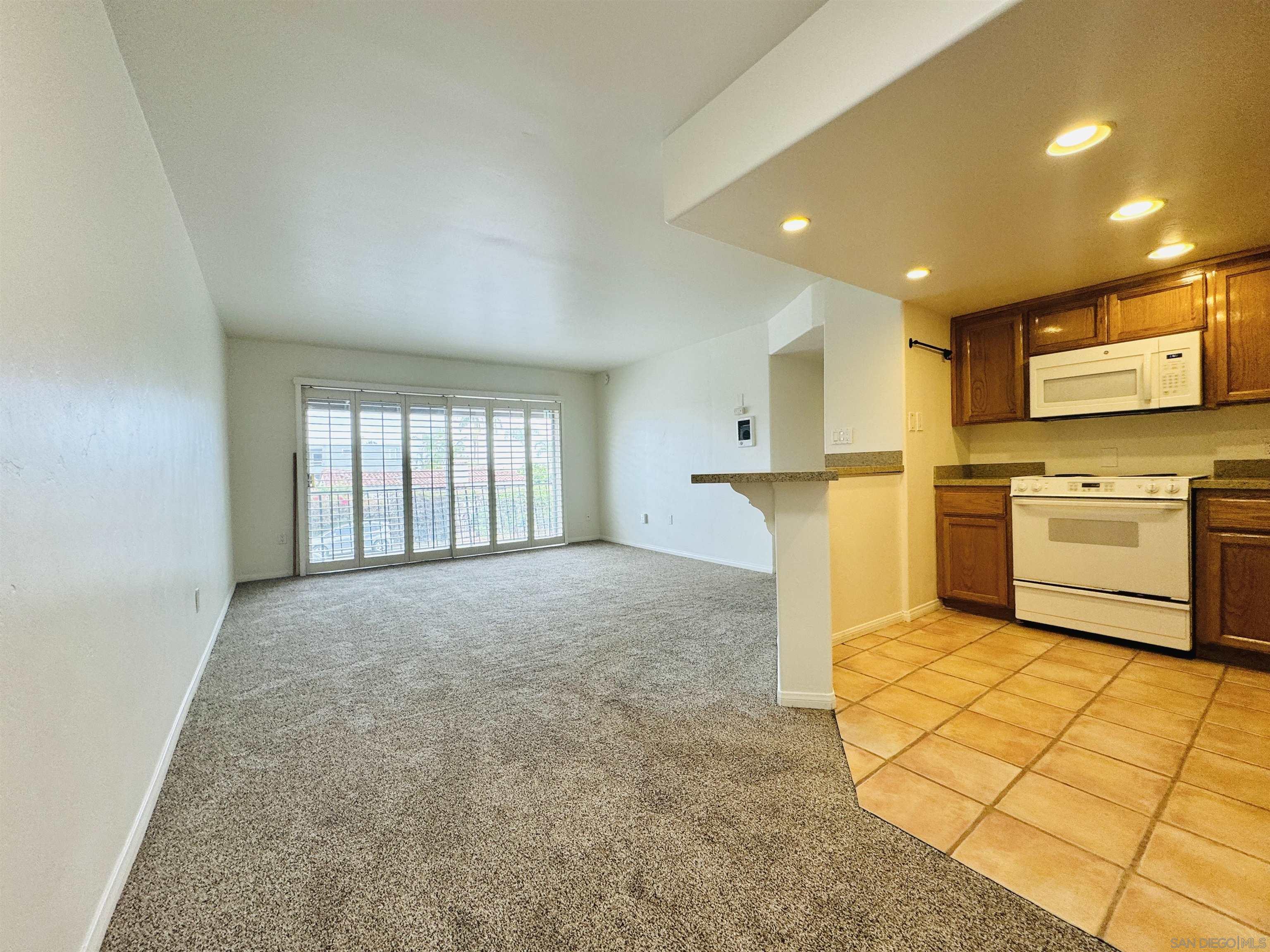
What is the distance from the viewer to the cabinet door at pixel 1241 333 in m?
2.62

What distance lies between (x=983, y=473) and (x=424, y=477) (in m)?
5.69

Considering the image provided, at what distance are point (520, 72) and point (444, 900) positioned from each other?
2.53 meters

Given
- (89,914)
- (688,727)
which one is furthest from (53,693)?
(688,727)

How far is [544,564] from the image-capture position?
5.96 meters

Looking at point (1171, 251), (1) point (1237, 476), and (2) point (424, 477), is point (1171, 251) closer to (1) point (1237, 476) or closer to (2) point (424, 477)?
(1) point (1237, 476)

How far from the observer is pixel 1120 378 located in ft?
9.97

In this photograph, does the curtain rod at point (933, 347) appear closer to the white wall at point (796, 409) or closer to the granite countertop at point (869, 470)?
the granite countertop at point (869, 470)

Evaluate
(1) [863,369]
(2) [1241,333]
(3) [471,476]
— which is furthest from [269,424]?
A: (2) [1241,333]

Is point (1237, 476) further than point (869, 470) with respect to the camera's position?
No

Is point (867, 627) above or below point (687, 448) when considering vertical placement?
below

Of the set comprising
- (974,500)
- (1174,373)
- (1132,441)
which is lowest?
(974,500)

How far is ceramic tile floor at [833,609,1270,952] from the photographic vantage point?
4.15ft

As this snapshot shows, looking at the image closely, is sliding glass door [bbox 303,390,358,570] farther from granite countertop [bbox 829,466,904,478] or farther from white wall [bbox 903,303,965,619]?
white wall [bbox 903,303,965,619]

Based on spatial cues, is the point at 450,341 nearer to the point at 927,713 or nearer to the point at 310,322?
the point at 310,322
